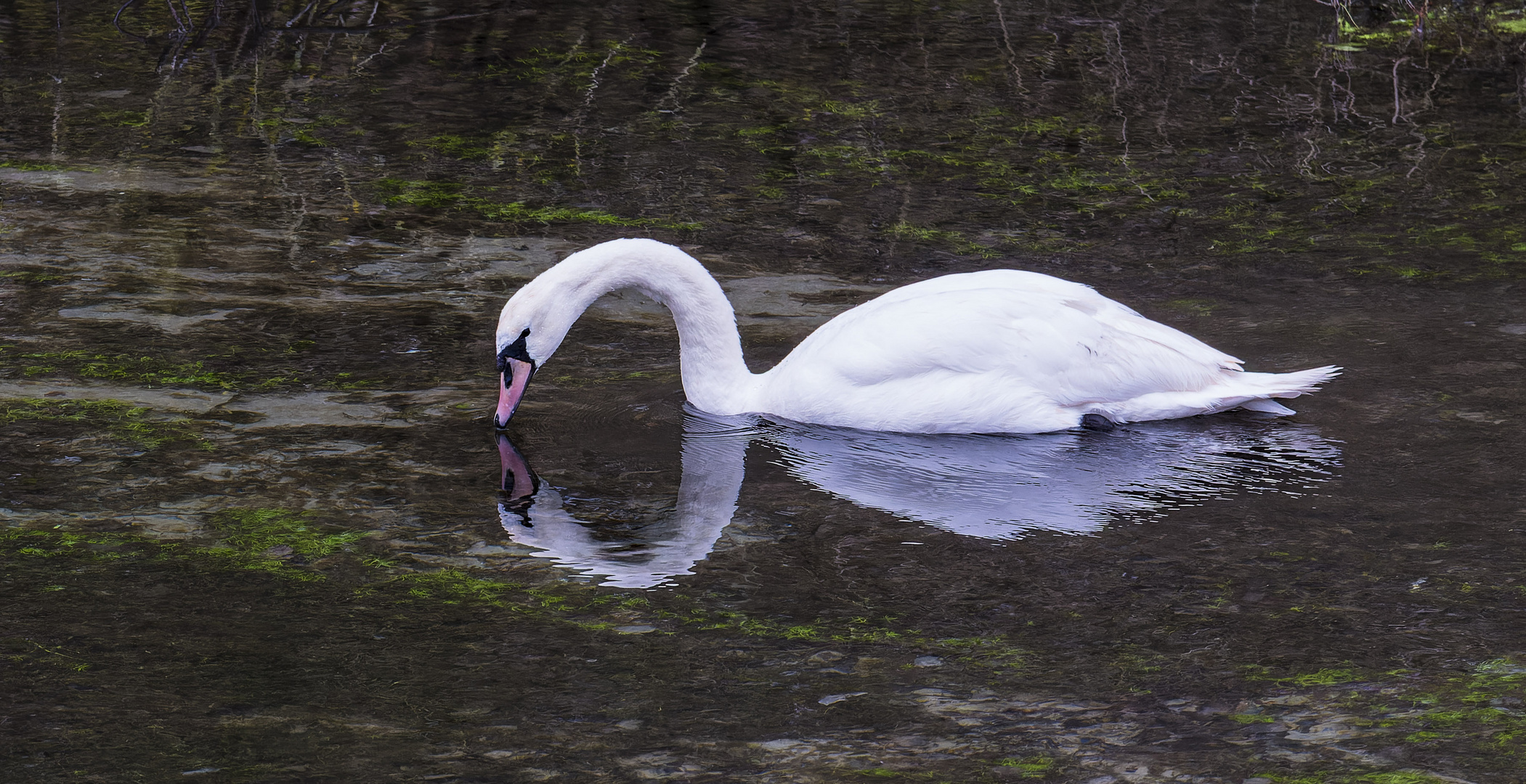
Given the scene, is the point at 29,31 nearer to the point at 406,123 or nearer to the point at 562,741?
the point at 406,123

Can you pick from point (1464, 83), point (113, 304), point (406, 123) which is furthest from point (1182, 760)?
point (1464, 83)

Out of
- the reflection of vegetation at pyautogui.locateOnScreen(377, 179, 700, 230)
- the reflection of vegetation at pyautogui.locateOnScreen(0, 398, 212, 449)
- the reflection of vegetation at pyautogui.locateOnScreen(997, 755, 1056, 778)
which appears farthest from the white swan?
the reflection of vegetation at pyautogui.locateOnScreen(377, 179, 700, 230)

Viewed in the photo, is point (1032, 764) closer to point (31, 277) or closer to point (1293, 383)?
point (1293, 383)

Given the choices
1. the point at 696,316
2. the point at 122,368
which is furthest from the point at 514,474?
the point at 122,368

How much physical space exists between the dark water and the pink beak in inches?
4.7

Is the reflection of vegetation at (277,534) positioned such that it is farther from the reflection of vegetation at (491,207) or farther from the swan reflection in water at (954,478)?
the reflection of vegetation at (491,207)

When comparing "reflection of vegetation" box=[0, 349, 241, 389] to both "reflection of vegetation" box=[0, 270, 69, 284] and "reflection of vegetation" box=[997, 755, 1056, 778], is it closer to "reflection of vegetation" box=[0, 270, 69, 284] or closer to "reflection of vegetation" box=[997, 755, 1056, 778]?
"reflection of vegetation" box=[0, 270, 69, 284]

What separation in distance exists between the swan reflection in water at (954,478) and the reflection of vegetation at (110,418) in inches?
49.5

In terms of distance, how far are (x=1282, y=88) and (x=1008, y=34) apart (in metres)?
2.79

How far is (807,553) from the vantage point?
5355 mm

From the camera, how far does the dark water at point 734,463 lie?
425 centimetres

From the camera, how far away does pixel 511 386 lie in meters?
6.48

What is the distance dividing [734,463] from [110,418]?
2464 mm

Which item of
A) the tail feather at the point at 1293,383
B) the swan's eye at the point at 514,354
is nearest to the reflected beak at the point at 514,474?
the swan's eye at the point at 514,354
